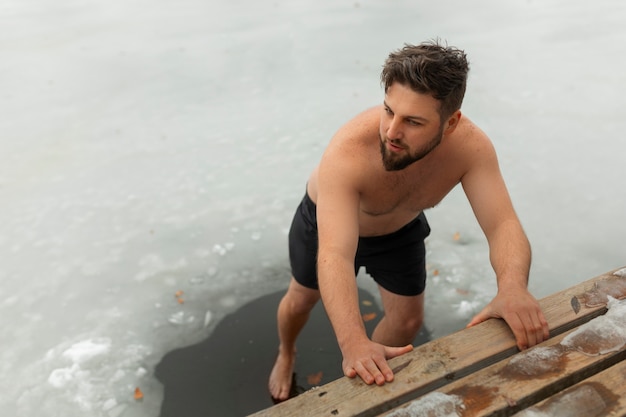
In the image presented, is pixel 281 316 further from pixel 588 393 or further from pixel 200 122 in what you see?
pixel 200 122

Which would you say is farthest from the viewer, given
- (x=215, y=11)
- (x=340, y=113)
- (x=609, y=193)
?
(x=215, y=11)

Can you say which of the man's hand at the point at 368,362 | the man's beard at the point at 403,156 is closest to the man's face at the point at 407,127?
the man's beard at the point at 403,156

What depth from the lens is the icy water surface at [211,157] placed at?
10.7 ft

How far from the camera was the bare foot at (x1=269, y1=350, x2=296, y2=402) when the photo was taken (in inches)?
114

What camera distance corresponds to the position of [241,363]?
3.09m

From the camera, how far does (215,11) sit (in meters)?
7.71

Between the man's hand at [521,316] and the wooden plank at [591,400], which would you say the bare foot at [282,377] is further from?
the wooden plank at [591,400]

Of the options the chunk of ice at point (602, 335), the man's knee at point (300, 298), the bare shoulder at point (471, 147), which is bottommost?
the man's knee at point (300, 298)

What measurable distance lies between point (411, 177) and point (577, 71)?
4.06 meters

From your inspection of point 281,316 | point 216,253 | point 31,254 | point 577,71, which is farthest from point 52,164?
point 577,71

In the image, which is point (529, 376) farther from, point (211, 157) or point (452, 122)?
point (211, 157)

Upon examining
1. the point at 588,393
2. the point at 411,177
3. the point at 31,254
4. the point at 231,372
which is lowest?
the point at 231,372

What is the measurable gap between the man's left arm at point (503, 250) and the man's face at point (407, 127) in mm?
266

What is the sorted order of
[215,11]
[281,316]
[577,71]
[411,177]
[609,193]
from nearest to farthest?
[411,177] < [281,316] < [609,193] < [577,71] < [215,11]
